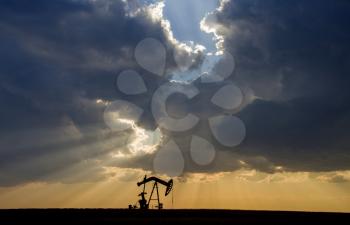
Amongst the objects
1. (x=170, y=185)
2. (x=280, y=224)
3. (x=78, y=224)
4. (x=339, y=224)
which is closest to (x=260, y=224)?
(x=280, y=224)

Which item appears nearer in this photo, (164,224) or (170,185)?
(164,224)

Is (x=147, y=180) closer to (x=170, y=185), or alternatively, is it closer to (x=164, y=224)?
(x=170, y=185)

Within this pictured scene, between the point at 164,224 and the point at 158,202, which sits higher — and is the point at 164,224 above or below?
below

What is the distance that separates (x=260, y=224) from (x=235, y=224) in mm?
2170

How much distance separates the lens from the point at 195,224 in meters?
35.3

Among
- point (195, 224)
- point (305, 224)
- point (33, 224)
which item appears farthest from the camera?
point (305, 224)

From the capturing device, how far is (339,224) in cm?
3806

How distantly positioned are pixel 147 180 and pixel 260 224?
50.2 metres

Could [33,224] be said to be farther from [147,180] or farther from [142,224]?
[147,180]

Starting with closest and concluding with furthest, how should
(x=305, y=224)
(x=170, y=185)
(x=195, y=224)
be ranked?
(x=195, y=224), (x=305, y=224), (x=170, y=185)

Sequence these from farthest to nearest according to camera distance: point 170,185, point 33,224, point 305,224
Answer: point 170,185
point 305,224
point 33,224

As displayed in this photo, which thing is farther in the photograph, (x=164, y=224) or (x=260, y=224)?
(x=260, y=224)

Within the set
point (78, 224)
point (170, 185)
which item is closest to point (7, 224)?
point (78, 224)

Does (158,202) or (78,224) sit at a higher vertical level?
(158,202)
